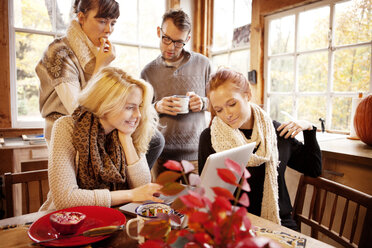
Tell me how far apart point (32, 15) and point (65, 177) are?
2.61 meters

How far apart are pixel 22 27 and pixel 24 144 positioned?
4.26ft

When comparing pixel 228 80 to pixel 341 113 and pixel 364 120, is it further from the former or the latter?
pixel 341 113

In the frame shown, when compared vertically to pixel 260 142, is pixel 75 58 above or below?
above

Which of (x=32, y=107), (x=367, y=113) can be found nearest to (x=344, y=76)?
(x=367, y=113)

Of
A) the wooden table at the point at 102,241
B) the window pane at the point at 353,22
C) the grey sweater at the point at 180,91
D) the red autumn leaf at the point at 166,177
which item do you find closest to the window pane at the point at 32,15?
the grey sweater at the point at 180,91

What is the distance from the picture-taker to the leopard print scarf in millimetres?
1184

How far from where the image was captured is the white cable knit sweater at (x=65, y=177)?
1050mm

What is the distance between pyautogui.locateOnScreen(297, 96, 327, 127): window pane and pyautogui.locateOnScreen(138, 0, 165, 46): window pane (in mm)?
2073

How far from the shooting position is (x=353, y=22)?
2.21 metres

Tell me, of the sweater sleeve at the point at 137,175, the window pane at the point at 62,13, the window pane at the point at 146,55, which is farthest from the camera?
the window pane at the point at 146,55

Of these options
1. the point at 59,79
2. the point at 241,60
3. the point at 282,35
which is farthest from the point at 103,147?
the point at 241,60

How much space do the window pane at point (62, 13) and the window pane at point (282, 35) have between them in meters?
2.25

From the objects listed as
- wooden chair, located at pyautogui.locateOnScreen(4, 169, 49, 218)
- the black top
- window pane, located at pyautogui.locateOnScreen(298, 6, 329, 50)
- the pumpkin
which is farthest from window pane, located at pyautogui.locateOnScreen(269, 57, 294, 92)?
wooden chair, located at pyautogui.locateOnScreen(4, 169, 49, 218)

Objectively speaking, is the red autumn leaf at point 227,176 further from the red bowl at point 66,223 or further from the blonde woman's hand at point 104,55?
the blonde woman's hand at point 104,55
